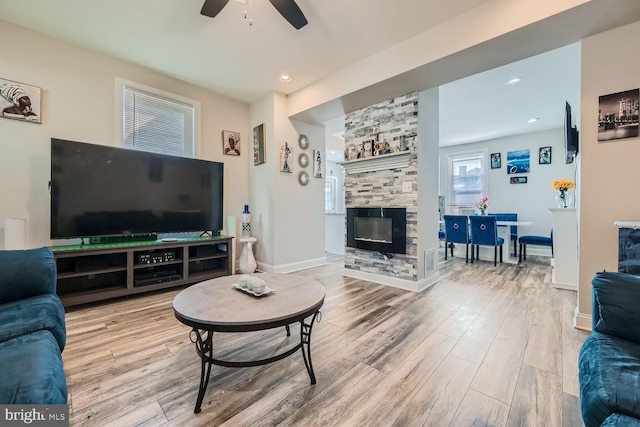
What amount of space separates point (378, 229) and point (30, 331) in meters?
3.25

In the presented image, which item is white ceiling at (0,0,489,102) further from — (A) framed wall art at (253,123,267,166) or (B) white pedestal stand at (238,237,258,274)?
(B) white pedestal stand at (238,237,258,274)

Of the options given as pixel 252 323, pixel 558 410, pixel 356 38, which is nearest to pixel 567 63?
pixel 356 38

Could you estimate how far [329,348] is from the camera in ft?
6.16

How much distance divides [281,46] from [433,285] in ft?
11.3

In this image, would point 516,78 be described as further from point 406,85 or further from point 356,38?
point 356,38

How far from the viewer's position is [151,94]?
3.42 metres

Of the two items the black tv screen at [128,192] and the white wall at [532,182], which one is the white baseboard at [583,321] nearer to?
the black tv screen at [128,192]

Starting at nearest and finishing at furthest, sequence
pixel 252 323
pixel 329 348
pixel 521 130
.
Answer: pixel 252 323 → pixel 329 348 → pixel 521 130

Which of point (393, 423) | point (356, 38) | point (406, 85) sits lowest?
point (393, 423)

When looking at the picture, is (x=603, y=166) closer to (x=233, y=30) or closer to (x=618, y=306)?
(x=618, y=306)

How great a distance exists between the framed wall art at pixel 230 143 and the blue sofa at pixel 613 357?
4.28 metres

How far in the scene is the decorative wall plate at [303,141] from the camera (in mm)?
4309

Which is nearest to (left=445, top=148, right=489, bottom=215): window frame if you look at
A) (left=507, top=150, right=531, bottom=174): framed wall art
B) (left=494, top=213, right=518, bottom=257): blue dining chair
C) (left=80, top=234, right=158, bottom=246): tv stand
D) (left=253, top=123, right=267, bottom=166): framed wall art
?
(left=507, top=150, right=531, bottom=174): framed wall art

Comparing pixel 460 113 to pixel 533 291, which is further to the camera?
pixel 460 113
